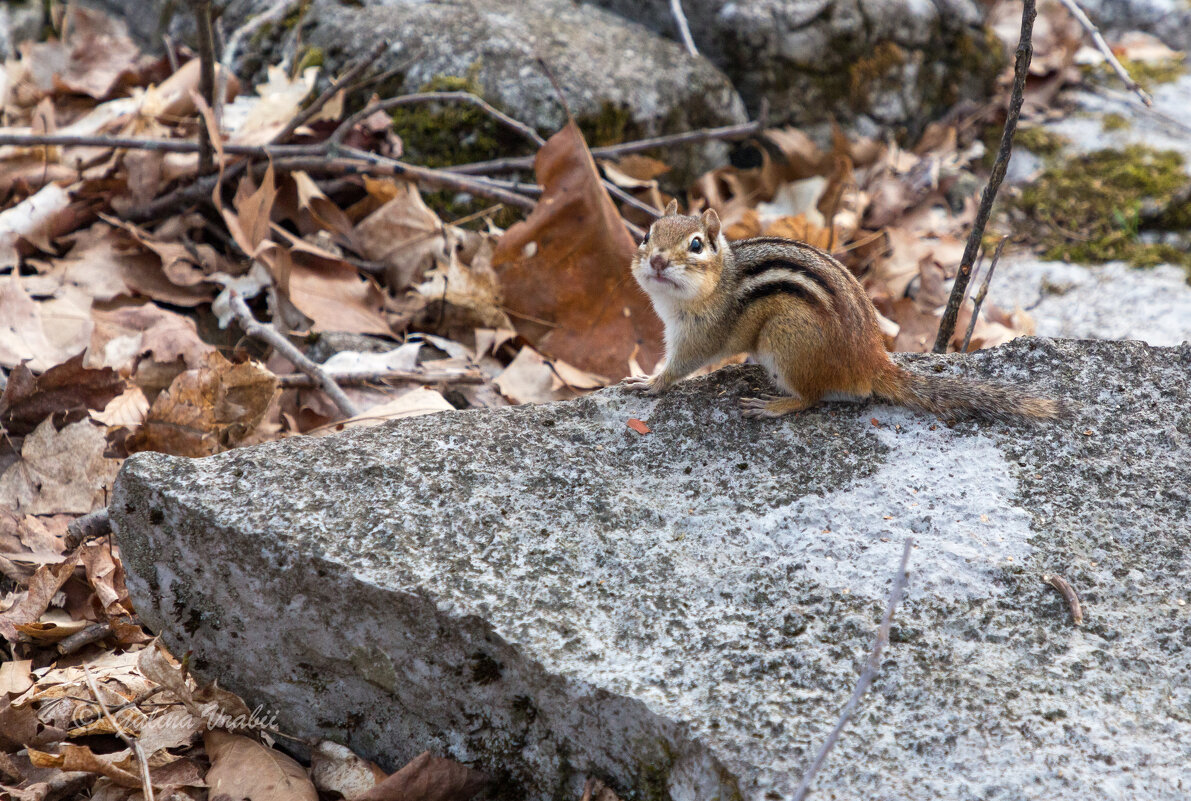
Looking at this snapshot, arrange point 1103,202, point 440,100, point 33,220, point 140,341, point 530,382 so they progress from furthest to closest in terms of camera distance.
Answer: point 1103,202 < point 440,100 < point 33,220 < point 530,382 < point 140,341

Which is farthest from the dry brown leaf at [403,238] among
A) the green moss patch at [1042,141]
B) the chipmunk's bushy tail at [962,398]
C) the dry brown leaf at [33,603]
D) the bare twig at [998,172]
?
the green moss patch at [1042,141]

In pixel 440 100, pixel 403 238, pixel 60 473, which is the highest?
pixel 440 100

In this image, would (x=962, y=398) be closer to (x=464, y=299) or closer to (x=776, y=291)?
(x=776, y=291)

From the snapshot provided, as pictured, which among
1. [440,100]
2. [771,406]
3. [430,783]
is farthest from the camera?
[440,100]

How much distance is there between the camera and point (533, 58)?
530 cm

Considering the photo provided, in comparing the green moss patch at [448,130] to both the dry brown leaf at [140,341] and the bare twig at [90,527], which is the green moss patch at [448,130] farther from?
the bare twig at [90,527]

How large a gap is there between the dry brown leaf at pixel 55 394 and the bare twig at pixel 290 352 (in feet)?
1.79

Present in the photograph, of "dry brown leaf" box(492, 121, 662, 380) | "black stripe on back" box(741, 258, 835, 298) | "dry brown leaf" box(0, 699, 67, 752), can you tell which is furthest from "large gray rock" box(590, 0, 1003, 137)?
"dry brown leaf" box(0, 699, 67, 752)

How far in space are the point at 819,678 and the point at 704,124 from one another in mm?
4219

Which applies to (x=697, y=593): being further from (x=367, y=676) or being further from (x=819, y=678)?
(x=367, y=676)

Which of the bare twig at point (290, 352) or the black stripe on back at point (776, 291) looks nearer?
the black stripe on back at point (776, 291)

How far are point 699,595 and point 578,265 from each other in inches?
89.2

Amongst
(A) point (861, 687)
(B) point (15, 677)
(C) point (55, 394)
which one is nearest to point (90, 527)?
(B) point (15, 677)

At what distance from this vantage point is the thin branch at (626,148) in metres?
4.91
